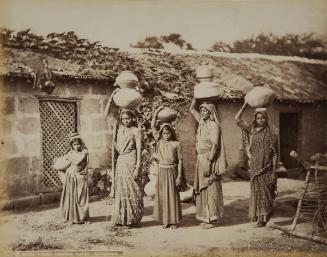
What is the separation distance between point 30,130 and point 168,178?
2.47 metres

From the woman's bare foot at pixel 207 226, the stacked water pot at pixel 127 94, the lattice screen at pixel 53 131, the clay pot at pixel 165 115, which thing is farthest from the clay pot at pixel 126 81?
the woman's bare foot at pixel 207 226

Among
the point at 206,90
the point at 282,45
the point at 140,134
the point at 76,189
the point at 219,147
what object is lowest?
the point at 76,189

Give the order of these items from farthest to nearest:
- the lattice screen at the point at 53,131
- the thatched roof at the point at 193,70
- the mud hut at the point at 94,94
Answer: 1. the lattice screen at the point at 53,131
2. the thatched roof at the point at 193,70
3. the mud hut at the point at 94,94

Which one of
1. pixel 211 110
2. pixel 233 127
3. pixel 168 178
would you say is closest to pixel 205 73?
pixel 211 110

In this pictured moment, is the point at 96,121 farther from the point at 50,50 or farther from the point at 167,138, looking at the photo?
the point at 167,138

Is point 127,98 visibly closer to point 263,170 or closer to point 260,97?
point 260,97

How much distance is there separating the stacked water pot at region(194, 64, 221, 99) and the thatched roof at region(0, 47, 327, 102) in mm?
1040

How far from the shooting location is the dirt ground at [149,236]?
6457 mm

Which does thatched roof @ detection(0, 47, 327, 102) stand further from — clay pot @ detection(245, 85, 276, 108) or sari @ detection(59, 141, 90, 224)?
sari @ detection(59, 141, 90, 224)

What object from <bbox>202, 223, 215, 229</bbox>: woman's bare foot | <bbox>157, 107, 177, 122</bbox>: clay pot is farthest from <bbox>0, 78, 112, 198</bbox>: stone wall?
<bbox>202, 223, 215, 229</bbox>: woman's bare foot

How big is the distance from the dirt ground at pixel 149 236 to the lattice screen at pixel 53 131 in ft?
3.10

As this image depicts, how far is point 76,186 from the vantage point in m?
7.09

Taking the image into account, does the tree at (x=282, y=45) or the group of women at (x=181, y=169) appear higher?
the tree at (x=282, y=45)

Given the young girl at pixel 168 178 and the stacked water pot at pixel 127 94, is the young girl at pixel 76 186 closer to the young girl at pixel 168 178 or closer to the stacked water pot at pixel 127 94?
the stacked water pot at pixel 127 94
